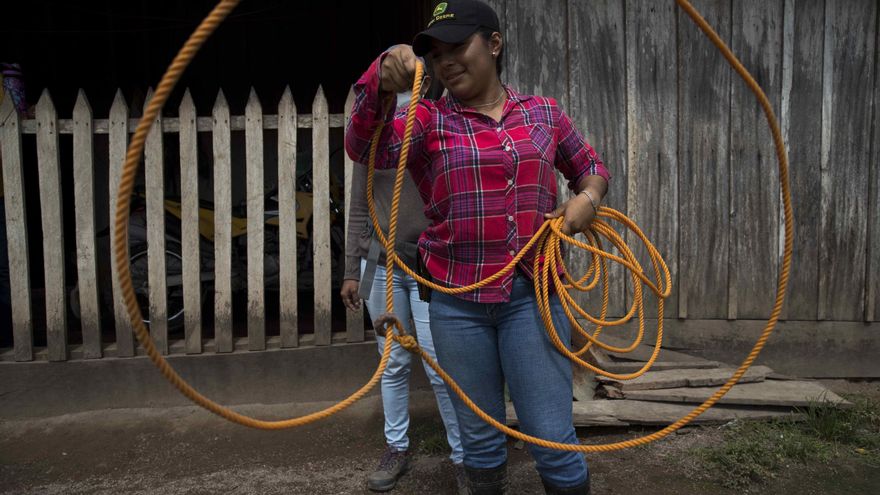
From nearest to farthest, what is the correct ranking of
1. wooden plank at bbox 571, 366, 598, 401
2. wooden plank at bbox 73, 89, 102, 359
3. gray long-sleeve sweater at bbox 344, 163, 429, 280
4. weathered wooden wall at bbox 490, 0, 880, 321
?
gray long-sleeve sweater at bbox 344, 163, 429, 280 → wooden plank at bbox 571, 366, 598, 401 → wooden plank at bbox 73, 89, 102, 359 → weathered wooden wall at bbox 490, 0, 880, 321

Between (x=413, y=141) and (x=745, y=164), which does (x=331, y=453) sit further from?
(x=745, y=164)

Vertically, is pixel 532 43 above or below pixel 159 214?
above

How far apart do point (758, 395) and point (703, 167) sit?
4.71 ft

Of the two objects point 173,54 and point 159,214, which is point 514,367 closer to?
point 159,214

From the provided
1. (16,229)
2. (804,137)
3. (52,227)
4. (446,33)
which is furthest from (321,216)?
(804,137)

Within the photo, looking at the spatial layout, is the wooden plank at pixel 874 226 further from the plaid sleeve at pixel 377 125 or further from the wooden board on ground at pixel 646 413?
the plaid sleeve at pixel 377 125

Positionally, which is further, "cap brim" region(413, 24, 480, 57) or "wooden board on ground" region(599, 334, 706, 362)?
"wooden board on ground" region(599, 334, 706, 362)

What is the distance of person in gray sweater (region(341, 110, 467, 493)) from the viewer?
3.00 metres

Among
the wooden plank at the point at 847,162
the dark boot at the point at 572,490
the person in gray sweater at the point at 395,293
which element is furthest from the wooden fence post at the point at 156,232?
the wooden plank at the point at 847,162

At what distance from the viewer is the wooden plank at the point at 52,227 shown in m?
4.12

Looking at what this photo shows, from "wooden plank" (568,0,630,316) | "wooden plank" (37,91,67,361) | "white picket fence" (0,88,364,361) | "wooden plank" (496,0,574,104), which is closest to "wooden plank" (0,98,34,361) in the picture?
"white picket fence" (0,88,364,361)

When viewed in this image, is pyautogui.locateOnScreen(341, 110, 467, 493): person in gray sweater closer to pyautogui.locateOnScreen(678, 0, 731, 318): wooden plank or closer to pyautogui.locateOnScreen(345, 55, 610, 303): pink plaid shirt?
pyautogui.locateOnScreen(345, 55, 610, 303): pink plaid shirt

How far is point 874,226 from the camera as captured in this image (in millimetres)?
4441

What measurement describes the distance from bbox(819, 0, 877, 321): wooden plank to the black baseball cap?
3.24m
